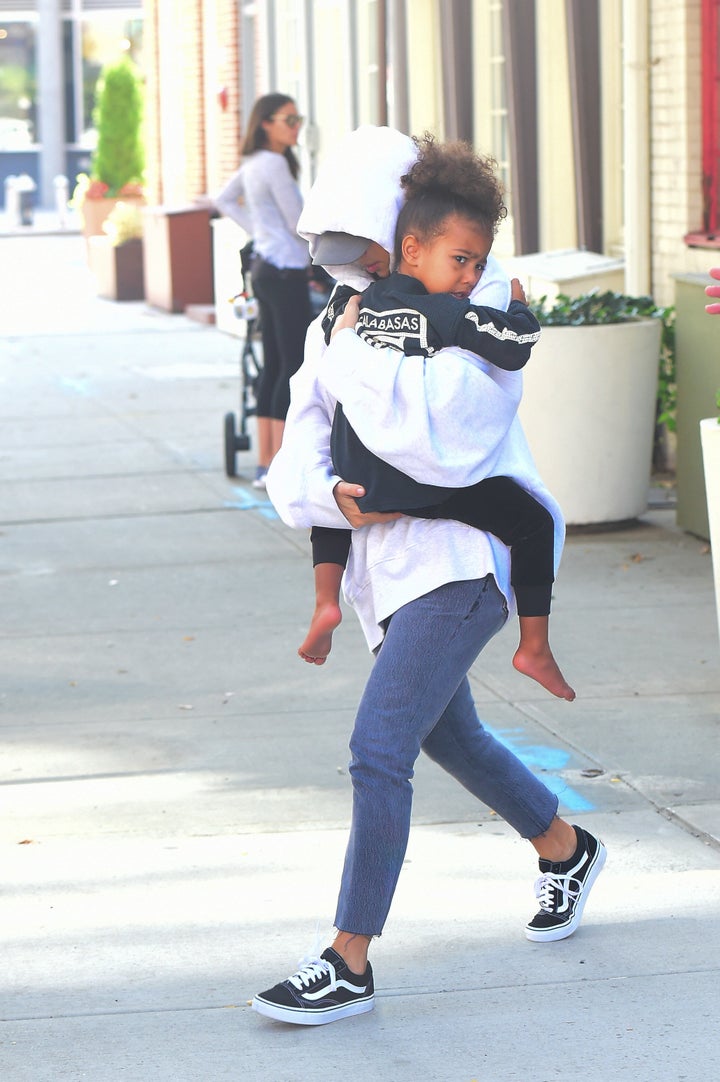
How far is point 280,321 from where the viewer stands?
8.96 m

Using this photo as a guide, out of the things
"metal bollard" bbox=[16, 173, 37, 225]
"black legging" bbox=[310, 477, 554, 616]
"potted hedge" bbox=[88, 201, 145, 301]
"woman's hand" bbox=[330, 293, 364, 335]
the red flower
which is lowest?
"black legging" bbox=[310, 477, 554, 616]

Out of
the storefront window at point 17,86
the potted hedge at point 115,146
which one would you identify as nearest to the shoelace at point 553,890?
the potted hedge at point 115,146

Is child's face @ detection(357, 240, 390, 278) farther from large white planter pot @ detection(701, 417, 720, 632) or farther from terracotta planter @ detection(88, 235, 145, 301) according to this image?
terracotta planter @ detection(88, 235, 145, 301)

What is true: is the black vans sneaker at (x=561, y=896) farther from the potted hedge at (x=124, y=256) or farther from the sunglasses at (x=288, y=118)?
the potted hedge at (x=124, y=256)

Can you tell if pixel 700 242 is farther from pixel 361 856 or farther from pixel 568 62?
pixel 361 856

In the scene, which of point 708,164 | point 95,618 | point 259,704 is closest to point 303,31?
point 708,164

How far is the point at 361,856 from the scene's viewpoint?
11.2ft

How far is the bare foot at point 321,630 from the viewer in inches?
139

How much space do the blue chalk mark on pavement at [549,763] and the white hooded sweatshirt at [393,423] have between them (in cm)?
133

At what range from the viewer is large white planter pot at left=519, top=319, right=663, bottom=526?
7.91 m

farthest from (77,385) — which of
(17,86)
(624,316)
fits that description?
(17,86)

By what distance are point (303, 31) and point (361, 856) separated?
1454cm

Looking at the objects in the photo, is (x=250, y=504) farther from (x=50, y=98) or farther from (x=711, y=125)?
(x=50, y=98)

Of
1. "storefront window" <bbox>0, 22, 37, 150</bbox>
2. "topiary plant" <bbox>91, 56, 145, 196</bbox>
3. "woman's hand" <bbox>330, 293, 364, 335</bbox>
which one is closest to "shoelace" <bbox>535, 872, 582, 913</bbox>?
"woman's hand" <bbox>330, 293, 364, 335</bbox>
